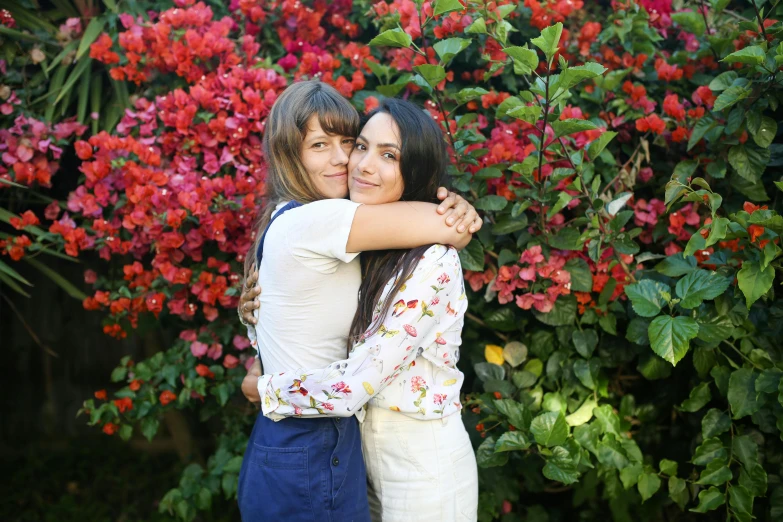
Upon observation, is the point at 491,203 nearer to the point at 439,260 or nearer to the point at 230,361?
the point at 439,260

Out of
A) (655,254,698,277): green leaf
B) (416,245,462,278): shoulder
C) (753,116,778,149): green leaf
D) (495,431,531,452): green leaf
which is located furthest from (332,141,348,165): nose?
(753,116,778,149): green leaf

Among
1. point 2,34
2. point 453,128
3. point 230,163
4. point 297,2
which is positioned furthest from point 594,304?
point 2,34

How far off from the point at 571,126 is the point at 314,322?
92cm

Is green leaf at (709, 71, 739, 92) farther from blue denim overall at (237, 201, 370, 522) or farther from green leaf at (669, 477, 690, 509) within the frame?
blue denim overall at (237, 201, 370, 522)

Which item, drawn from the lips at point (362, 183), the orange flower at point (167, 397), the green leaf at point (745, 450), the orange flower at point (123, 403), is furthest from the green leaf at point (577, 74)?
the orange flower at point (123, 403)

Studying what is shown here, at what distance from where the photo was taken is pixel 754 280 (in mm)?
1896

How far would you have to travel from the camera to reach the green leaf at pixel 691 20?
2424mm

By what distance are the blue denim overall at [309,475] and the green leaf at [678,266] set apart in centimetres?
115

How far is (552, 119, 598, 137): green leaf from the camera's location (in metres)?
1.87

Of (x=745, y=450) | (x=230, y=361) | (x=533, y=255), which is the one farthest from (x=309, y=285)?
(x=745, y=450)

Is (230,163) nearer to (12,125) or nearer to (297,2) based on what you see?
(297,2)

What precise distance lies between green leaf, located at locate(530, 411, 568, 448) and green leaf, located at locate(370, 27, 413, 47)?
1228mm

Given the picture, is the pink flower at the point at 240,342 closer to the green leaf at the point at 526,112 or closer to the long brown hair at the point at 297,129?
the long brown hair at the point at 297,129

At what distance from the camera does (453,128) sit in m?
2.32
